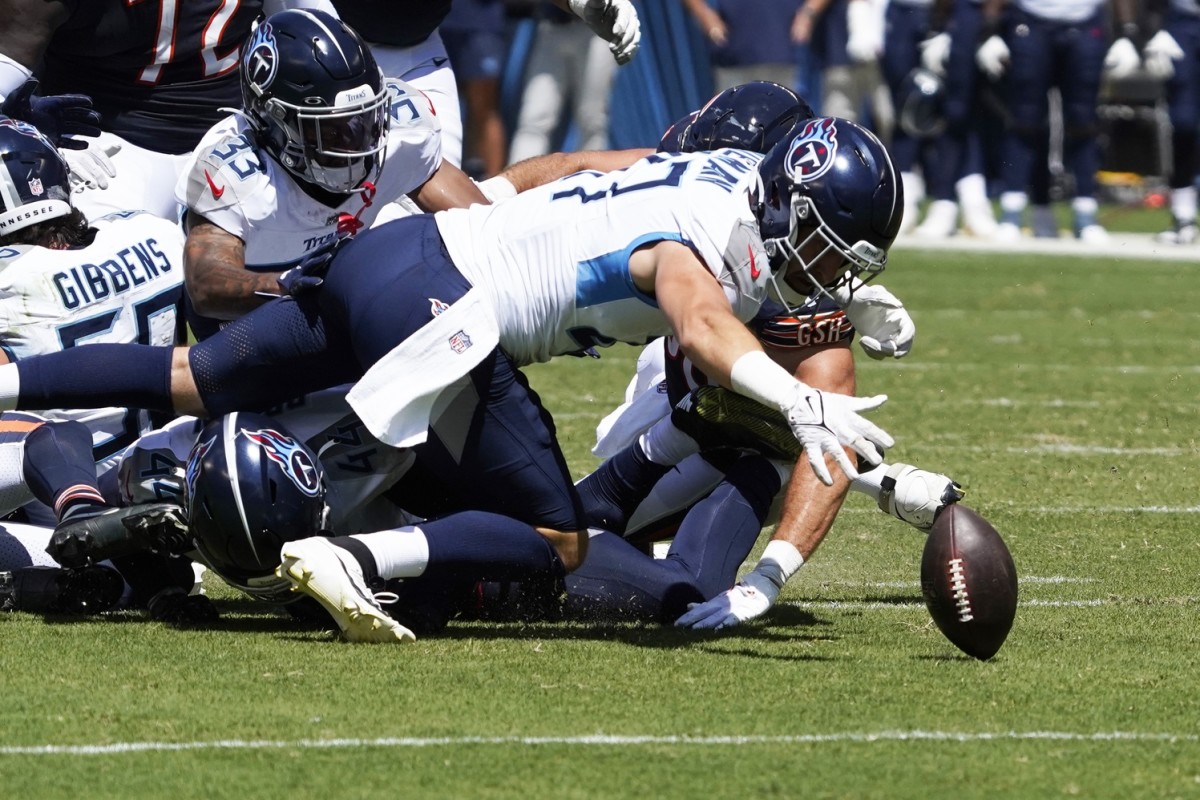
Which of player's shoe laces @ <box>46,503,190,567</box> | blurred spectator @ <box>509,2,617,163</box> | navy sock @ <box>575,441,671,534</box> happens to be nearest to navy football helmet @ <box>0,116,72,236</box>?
player's shoe laces @ <box>46,503,190,567</box>

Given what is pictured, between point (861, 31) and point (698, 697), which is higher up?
point (698, 697)

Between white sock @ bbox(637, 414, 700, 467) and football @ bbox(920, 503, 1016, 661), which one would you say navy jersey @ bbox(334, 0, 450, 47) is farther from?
football @ bbox(920, 503, 1016, 661)

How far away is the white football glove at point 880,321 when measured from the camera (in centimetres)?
499

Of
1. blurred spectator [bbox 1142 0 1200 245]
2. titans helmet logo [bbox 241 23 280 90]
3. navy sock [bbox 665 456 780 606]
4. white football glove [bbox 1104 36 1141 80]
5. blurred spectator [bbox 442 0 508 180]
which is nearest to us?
navy sock [bbox 665 456 780 606]

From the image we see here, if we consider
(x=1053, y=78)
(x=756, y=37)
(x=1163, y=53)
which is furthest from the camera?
(x=1163, y=53)

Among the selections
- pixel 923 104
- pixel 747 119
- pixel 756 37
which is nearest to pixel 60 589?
pixel 747 119

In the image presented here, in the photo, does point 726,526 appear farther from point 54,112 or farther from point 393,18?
point 393,18

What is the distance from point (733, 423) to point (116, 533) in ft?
4.82

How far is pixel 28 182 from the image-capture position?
4.99 meters

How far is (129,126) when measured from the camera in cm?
635

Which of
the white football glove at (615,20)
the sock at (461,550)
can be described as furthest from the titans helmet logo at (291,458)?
the white football glove at (615,20)

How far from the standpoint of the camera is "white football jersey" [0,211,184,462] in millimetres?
4793

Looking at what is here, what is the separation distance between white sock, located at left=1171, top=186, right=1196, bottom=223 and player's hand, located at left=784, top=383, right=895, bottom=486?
10601 mm

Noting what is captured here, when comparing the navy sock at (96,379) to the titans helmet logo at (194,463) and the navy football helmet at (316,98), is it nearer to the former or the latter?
the titans helmet logo at (194,463)
